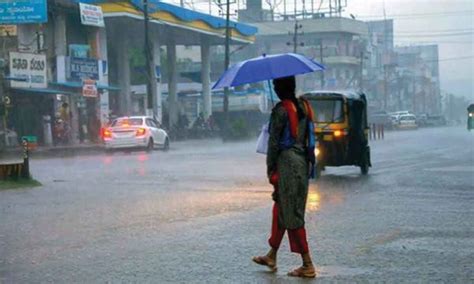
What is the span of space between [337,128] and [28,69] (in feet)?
78.9

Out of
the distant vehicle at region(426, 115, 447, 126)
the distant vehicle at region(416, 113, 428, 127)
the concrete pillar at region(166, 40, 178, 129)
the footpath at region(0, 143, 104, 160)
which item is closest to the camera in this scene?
the footpath at region(0, 143, 104, 160)

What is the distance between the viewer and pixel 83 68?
46.3 metres

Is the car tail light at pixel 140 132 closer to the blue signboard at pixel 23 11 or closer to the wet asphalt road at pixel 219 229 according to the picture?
the blue signboard at pixel 23 11

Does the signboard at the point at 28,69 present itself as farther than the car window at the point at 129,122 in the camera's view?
Yes

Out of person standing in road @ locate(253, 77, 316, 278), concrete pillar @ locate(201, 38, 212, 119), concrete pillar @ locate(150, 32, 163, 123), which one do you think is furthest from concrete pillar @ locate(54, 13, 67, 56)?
person standing in road @ locate(253, 77, 316, 278)

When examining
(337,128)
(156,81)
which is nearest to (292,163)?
(337,128)

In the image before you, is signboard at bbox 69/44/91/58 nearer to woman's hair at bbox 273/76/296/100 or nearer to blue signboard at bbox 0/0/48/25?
blue signboard at bbox 0/0/48/25

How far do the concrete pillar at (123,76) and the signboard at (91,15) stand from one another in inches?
362

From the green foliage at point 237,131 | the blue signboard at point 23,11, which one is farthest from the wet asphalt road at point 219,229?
the green foliage at point 237,131

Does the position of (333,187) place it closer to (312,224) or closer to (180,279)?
(312,224)

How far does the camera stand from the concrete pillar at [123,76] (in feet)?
184

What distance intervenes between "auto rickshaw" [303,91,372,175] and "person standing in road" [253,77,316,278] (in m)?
11.6

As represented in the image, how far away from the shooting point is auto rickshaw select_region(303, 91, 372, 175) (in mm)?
19250

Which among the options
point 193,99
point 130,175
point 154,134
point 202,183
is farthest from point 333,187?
point 193,99
